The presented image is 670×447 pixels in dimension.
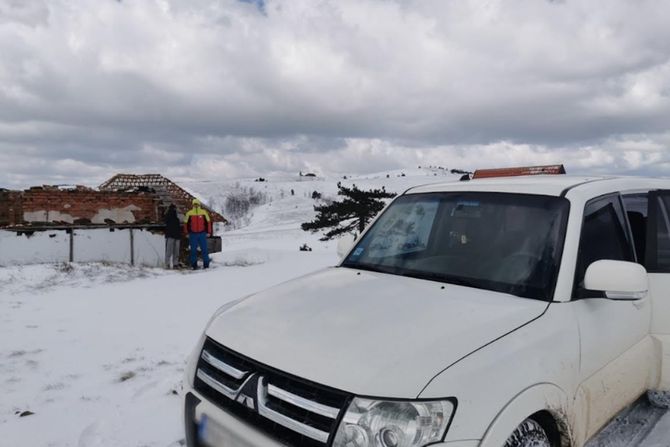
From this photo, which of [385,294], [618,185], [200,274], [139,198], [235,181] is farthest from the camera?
[235,181]

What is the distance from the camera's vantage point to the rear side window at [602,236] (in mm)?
2498

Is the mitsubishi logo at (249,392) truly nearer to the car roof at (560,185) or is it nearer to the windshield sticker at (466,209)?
the windshield sticker at (466,209)

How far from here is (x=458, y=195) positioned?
3230 millimetres

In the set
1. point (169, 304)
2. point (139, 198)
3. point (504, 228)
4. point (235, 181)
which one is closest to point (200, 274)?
point (169, 304)

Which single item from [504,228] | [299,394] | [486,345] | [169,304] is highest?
[504,228]

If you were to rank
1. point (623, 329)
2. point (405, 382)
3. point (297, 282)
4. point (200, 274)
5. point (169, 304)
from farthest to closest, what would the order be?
point (200, 274) → point (169, 304) → point (297, 282) → point (623, 329) → point (405, 382)

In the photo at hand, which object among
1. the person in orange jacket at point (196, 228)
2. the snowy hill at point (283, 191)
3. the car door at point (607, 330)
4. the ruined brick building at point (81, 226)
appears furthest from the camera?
the snowy hill at point (283, 191)

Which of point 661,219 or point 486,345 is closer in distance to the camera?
point 486,345

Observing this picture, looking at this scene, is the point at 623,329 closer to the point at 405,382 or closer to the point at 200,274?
the point at 405,382

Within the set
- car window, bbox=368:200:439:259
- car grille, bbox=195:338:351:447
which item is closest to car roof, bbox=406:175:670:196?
car window, bbox=368:200:439:259

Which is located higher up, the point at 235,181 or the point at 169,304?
the point at 235,181

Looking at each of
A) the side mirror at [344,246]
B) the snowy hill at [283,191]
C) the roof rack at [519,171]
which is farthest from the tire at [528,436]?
the snowy hill at [283,191]

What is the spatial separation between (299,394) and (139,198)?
13515 mm

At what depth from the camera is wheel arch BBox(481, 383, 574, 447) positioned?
1.70 meters
